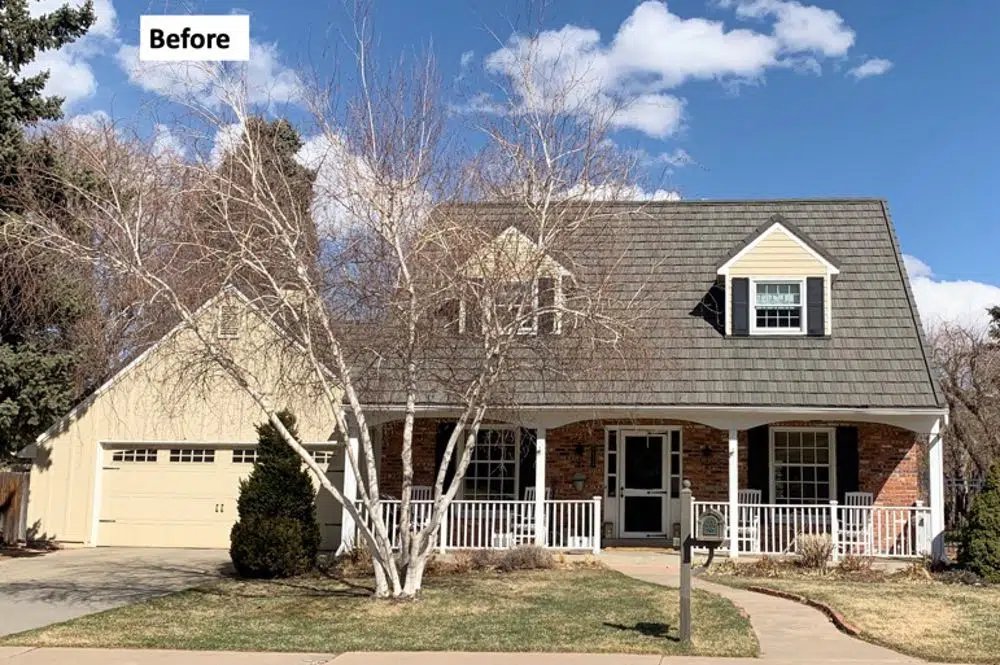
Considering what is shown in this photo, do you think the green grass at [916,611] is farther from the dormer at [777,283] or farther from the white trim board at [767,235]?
the white trim board at [767,235]

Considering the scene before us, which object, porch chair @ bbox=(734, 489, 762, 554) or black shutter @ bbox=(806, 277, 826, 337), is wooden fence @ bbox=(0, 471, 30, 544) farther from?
black shutter @ bbox=(806, 277, 826, 337)

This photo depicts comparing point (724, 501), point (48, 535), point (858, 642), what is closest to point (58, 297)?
point (48, 535)

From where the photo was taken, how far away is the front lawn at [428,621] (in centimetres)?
959

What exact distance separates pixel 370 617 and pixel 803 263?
10.8 m

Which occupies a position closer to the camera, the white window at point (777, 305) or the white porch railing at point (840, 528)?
the white porch railing at point (840, 528)

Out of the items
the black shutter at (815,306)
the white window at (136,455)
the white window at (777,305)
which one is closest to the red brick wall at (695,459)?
the black shutter at (815,306)

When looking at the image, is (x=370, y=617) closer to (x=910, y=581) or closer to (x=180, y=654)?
(x=180, y=654)

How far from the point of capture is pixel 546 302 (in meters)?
13.2

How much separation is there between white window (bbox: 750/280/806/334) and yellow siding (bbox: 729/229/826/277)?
0.19 metres

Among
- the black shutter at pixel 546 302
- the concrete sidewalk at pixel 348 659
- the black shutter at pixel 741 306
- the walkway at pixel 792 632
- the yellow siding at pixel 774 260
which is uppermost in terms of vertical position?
the yellow siding at pixel 774 260

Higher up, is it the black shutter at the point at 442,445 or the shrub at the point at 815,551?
the black shutter at the point at 442,445

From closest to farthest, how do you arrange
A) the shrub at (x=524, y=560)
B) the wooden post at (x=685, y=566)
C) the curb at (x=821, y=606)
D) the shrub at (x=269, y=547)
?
the wooden post at (x=685, y=566) → the curb at (x=821, y=606) → the shrub at (x=269, y=547) → the shrub at (x=524, y=560)

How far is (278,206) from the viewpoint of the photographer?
1205cm

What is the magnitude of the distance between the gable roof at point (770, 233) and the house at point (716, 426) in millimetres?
37
